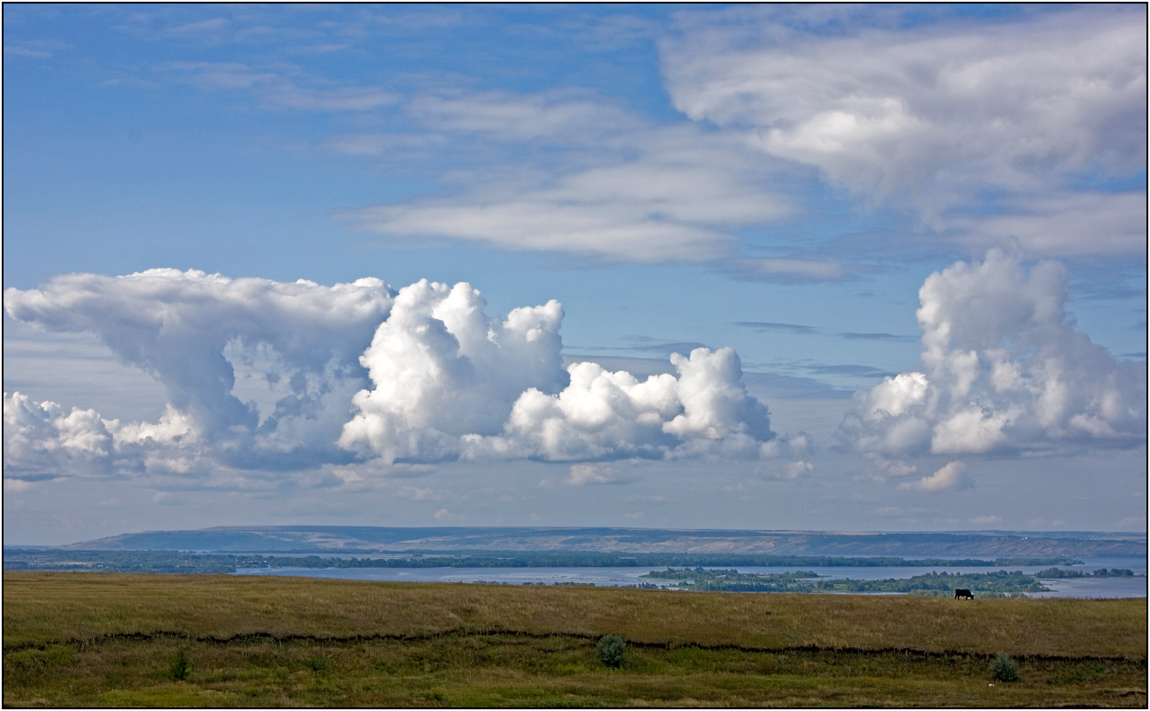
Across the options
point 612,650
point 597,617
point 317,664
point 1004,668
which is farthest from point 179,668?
point 1004,668

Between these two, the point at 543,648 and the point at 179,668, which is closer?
the point at 179,668

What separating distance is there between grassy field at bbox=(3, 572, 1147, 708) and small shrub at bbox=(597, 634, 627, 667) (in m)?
0.60

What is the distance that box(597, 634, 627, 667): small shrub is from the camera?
63531 mm

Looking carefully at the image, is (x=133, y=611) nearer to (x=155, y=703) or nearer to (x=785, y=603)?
(x=155, y=703)

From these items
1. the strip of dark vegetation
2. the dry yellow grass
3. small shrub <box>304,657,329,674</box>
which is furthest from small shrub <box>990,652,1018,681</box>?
small shrub <box>304,657,329,674</box>

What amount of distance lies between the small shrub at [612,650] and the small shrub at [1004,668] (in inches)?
835

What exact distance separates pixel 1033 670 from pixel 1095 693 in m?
5.80

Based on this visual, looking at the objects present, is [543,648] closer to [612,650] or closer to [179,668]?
[612,650]

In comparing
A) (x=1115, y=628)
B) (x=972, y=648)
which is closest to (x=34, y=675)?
(x=972, y=648)

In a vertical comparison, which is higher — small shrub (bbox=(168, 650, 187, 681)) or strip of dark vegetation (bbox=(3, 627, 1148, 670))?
strip of dark vegetation (bbox=(3, 627, 1148, 670))

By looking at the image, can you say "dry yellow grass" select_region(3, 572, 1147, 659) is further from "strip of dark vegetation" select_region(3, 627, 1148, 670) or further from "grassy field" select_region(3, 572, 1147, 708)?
"strip of dark vegetation" select_region(3, 627, 1148, 670)

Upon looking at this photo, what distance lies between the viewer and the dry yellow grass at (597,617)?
2559 inches

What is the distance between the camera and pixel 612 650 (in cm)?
6406

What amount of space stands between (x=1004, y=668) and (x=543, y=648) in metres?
26.8
